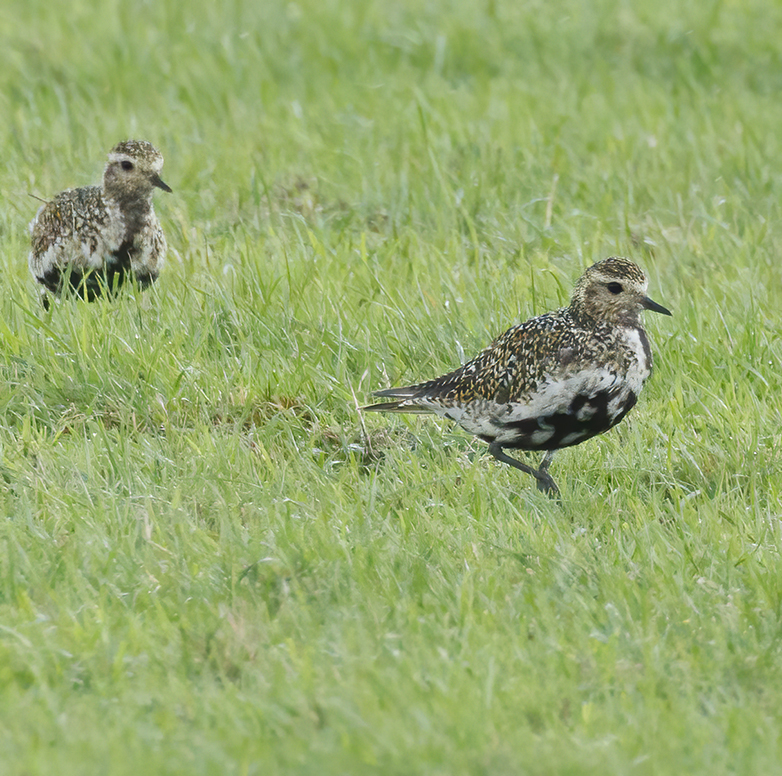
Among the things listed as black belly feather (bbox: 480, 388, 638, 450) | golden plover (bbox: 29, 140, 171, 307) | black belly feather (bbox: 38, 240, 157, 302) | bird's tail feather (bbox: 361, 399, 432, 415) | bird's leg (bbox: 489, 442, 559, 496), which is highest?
golden plover (bbox: 29, 140, 171, 307)

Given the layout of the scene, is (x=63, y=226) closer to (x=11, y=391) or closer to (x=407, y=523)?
(x=11, y=391)

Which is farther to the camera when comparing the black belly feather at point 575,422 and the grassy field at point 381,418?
the black belly feather at point 575,422

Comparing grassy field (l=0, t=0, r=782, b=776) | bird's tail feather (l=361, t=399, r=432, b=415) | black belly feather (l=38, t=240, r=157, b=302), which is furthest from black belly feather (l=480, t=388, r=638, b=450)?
black belly feather (l=38, t=240, r=157, b=302)

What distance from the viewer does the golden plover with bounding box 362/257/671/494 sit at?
231 inches

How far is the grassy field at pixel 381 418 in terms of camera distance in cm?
421

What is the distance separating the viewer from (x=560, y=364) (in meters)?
5.90

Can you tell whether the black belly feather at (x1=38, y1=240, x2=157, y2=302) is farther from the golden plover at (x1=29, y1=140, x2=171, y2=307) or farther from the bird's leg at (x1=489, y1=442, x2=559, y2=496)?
the bird's leg at (x1=489, y1=442, x2=559, y2=496)

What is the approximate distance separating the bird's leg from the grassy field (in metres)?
0.12

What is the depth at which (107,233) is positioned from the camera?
308 inches

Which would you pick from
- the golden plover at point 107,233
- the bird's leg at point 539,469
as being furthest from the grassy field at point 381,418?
the golden plover at point 107,233

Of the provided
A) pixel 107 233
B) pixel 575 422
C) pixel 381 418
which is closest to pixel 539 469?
pixel 575 422

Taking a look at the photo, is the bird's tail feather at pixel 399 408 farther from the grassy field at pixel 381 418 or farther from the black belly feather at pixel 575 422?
the black belly feather at pixel 575 422

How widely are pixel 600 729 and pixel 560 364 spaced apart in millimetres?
2147

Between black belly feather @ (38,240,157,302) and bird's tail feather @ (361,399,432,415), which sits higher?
black belly feather @ (38,240,157,302)
